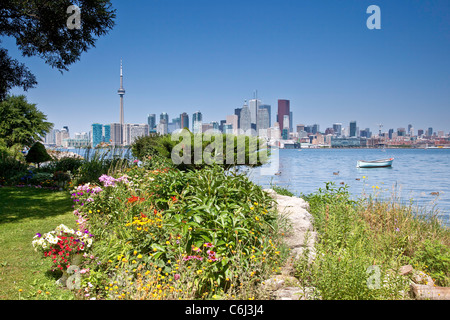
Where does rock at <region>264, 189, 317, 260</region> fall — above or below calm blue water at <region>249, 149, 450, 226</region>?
above

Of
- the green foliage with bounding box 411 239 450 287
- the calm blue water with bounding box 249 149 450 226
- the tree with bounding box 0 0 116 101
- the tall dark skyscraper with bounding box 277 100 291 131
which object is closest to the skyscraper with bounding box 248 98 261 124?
the calm blue water with bounding box 249 149 450 226

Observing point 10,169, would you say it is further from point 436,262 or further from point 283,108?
point 283,108

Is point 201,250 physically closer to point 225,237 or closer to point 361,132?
point 225,237

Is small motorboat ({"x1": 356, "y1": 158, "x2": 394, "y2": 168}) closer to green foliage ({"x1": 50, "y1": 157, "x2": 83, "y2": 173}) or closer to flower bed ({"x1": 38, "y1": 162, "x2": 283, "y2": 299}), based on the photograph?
green foliage ({"x1": 50, "y1": 157, "x2": 83, "y2": 173})

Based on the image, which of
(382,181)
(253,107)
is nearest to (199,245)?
(382,181)

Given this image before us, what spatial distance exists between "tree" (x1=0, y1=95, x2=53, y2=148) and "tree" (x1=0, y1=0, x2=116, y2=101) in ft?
21.9

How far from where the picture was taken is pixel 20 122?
17.9m

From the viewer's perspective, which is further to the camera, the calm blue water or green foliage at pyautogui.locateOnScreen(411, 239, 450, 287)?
the calm blue water

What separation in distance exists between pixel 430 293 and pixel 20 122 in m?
21.1

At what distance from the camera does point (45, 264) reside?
4.13 meters

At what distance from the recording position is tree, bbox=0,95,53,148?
17.6 meters

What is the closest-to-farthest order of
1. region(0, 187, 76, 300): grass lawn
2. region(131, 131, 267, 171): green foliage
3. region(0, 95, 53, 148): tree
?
region(0, 187, 76, 300): grass lawn, region(131, 131, 267, 171): green foliage, region(0, 95, 53, 148): tree

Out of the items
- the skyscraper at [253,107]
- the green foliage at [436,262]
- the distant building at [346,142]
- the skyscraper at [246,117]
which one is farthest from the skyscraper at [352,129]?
the green foliage at [436,262]
